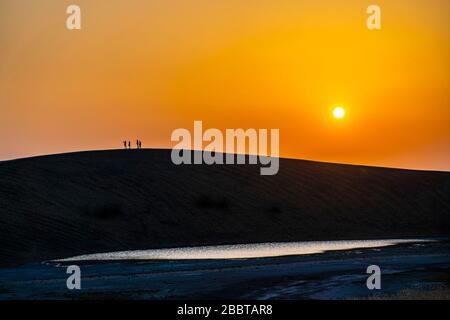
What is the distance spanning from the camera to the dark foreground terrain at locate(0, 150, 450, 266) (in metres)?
54.9

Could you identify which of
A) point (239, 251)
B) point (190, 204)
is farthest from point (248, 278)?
point (190, 204)

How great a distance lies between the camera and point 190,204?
2689 inches

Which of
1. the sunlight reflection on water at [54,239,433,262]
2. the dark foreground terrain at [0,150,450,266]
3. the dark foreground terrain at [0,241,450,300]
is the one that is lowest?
the dark foreground terrain at [0,241,450,300]

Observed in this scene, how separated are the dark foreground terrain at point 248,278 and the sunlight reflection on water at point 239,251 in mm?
2908

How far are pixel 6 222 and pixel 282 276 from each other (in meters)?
23.5

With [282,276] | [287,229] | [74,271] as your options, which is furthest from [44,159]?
[282,276]

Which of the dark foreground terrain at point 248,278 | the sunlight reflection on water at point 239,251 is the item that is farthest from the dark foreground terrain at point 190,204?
the dark foreground terrain at point 248,278

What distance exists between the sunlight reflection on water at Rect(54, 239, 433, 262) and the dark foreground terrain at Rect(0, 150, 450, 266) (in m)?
2.60

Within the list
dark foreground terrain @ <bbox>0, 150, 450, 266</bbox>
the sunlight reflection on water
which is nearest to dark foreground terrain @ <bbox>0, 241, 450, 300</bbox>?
the sunlight reflection on water

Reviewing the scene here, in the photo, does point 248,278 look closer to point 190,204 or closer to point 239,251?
point 239,251

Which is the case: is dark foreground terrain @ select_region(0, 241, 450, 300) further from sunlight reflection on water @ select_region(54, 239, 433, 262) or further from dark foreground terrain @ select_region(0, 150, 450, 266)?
dark foreground terrain @ select_region(0, 150, 450, 266)

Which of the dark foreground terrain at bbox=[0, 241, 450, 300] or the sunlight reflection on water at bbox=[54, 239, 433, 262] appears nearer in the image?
the dark foreground terrain at bbox=[0, 241, 450, 300]
